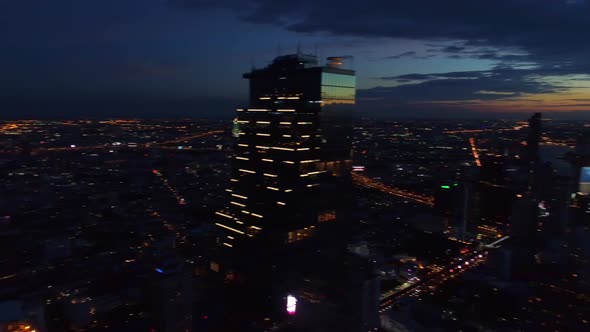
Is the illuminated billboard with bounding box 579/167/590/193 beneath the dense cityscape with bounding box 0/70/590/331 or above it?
above

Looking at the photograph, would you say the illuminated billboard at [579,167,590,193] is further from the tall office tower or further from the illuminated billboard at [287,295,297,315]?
the illuminated billboard at [287,295,297,315]

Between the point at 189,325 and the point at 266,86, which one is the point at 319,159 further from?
the point at 189,325

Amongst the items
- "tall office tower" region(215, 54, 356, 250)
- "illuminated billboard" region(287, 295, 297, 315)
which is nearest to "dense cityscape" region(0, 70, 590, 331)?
"illuminated billboard" region(287, 295, 297, 315)

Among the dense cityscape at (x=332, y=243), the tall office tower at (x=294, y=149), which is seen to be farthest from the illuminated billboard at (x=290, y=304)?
the tall office tower at (x=294, y=149)

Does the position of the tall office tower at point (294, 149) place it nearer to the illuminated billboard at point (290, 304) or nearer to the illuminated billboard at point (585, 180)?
the illuminated billboard at point (290, 304)

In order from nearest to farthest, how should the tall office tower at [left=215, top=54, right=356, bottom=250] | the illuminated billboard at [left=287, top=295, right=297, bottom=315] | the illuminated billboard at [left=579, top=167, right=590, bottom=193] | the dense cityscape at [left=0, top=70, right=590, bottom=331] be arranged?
1. the dense cityscape at [left=0, top=70, right=590, bottom=331]
2. the illuminated billboard at [left=287, top=295, right=297, bottom=315]
3. the tall office tower at [left=215, top=54, right=356, bottom=250]
4. the illuminated billboard at [left=579, top=167, right=590, bottom=193]

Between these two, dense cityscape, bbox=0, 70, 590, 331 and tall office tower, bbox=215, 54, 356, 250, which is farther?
tall office tower, bbox=215, 54, 356, 250

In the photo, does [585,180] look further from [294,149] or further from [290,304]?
[290,304]
